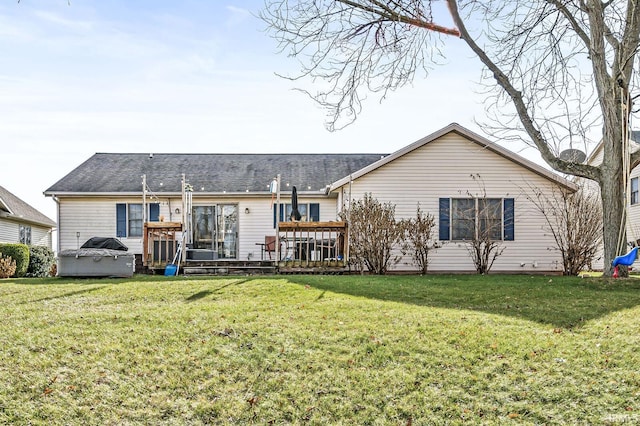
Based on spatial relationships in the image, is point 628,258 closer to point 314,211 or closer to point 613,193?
point 613,193

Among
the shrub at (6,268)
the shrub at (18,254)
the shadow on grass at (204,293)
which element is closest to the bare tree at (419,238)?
the shadow on grass at (204,293)

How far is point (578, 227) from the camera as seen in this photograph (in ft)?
47.9

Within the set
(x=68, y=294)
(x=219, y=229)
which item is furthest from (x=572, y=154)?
(x=68, y=294)

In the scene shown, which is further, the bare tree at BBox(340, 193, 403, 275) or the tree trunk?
the bare tree at BBox(340, 193, 403, 275)

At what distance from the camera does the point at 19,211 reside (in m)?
24.9

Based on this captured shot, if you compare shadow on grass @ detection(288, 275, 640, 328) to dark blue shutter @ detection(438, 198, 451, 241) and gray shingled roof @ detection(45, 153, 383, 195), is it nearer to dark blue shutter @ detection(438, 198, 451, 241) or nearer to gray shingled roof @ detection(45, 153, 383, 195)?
dark blue shutter @ detection(438, 198, 451, 241)

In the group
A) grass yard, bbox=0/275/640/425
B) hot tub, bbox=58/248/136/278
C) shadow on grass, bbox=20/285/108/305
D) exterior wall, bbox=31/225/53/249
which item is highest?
exterior wall, bbox=31/225/53/249

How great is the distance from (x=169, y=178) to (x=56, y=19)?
31.7ft

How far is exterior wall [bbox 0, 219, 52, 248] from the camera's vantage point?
23.6 metres

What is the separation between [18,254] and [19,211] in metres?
8.20

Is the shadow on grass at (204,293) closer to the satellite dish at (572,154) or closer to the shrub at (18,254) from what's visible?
the satellite dish at (572,154)

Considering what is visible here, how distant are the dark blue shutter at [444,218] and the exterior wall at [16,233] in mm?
17960

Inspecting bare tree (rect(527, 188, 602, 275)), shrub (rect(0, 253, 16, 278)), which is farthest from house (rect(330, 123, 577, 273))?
shrub (rect(0, 253, 16, 278))

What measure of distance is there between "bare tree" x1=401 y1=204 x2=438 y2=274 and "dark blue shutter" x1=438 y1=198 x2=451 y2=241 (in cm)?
48
